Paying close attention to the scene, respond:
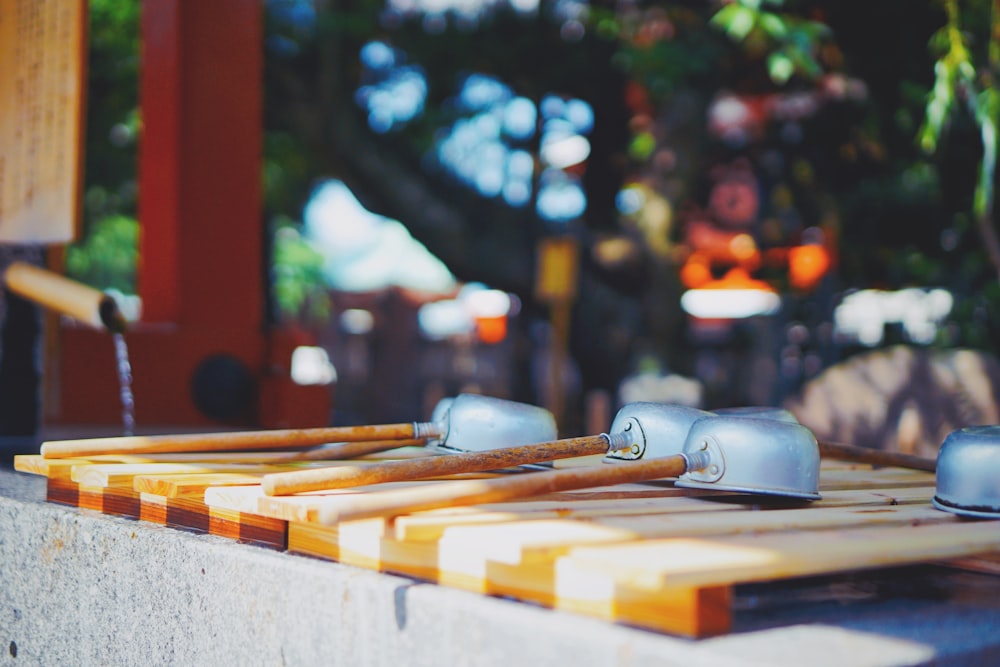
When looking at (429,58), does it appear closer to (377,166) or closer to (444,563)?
(377,166)

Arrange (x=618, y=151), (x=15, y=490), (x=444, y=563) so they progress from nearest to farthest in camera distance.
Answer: (x=444, y=563) → (x=15, y=490) → (x=618, y=151)

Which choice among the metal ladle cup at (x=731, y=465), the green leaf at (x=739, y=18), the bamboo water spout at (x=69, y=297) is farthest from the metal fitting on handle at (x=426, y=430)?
the green leaf at (x=739, y=18)

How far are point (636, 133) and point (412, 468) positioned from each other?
825 cm

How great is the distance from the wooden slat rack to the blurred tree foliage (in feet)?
17.2

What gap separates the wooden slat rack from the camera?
112cm

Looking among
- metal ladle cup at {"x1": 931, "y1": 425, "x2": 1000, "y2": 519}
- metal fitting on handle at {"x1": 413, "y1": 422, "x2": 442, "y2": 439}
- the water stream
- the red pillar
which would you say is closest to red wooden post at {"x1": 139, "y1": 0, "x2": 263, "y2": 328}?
the red pillar

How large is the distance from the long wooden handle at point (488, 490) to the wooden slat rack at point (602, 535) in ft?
0.07

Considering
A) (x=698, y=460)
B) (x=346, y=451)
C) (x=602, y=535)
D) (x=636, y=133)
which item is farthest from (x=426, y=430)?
(x=636, y=133)

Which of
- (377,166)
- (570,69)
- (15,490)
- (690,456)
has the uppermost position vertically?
(570,69)

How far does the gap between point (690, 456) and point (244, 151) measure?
3396mm

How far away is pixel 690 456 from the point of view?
1.60 m

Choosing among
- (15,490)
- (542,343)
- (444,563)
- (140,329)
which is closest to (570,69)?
(542,343)

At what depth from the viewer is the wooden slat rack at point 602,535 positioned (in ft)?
3.67

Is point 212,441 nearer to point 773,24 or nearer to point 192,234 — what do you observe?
point 192,234
